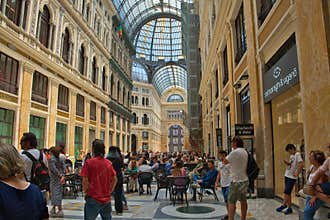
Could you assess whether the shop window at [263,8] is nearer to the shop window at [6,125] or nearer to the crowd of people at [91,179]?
the crowd of people at [91,179]

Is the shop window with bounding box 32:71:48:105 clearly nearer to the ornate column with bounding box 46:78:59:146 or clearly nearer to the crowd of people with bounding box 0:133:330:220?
the ornate column with bounding box 46:78:59:146

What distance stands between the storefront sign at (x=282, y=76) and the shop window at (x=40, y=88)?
40.8 ft

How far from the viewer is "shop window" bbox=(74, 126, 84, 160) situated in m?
20.4

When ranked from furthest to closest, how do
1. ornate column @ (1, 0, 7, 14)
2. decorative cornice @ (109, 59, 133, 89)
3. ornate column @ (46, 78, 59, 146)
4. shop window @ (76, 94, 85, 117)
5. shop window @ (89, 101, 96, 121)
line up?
decorative cornice @ (109, 59, 133, 89) < shop window @ (89, 101, 96, 121) < shop window @ (76, 94, 85, 117) < ornate column @ (46, 78, 59, 146) < ornate column @ (1, 0, 7, 14)

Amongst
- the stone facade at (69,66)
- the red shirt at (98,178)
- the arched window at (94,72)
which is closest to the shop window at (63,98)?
the stone facade at (69,66)

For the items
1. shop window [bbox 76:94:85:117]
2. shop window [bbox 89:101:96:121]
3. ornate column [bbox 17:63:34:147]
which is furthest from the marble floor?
shop window [bbox 89:101:96:121]

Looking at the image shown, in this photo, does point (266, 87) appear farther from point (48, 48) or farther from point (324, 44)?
point (48, 48)

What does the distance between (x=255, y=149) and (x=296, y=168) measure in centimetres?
302

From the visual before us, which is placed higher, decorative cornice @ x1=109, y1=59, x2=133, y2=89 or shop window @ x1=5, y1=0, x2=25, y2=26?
decorative cornice @ x1=109, y1=59, x2=133, y2=89

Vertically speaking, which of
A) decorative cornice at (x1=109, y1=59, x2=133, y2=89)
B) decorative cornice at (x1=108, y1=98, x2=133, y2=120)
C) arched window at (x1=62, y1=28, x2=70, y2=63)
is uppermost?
decorative cornice at (x1=109, y1=59, x2=133, y2=89)

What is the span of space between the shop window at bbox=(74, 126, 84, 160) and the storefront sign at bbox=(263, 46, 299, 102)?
16.1 metres

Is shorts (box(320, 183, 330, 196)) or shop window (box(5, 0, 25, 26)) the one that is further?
shop window (box(5, 0, 25, 26))

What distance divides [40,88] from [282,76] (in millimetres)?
13552

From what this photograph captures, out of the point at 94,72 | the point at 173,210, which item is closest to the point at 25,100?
the point at 173,210
